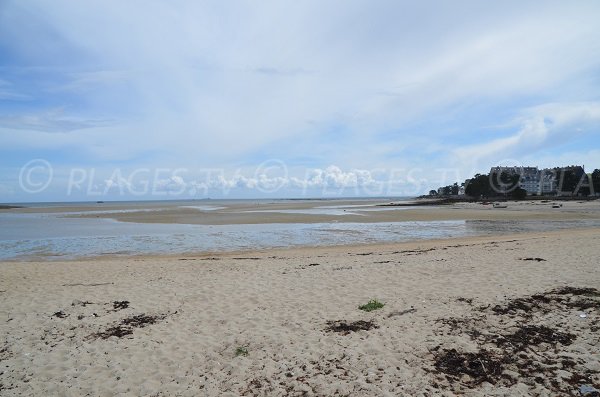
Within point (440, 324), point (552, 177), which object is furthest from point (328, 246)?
point (552, 177)

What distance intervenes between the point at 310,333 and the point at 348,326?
0.72m

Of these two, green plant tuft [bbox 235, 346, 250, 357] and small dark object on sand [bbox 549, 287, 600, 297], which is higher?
small dark object on sand [bbox 549, 287, 600, 297]

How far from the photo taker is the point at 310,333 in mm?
6664

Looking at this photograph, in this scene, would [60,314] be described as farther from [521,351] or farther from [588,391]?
[588,391]

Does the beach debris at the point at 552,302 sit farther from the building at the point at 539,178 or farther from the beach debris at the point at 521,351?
the building at the point at 539,178

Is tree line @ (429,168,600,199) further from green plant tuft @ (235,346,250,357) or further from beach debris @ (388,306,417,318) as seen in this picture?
green plant tuft @ (235,346,250,357)

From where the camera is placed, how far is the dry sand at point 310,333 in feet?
16.4

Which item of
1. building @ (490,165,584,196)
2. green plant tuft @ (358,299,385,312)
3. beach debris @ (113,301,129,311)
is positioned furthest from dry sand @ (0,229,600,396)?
building @ (490,165,584,196)

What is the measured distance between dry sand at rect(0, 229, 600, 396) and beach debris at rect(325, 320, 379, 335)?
75 mm

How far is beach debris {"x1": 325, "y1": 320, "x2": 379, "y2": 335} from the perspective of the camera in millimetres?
6699

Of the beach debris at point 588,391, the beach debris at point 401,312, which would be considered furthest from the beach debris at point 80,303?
the beach debris at point 588,391

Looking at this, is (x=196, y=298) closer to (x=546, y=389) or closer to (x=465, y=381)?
(x=465, y=381)

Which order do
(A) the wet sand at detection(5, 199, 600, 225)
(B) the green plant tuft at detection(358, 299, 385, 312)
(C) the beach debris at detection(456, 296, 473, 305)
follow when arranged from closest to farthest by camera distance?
(B) the green plant tuft at detection(358, 299, 385, 312) < (C) the beach debris at detection(456, 296, 473, 305) < (A) the wet sand at detection(5, 199, 600, 225)

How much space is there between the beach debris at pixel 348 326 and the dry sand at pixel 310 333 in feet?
0.25
